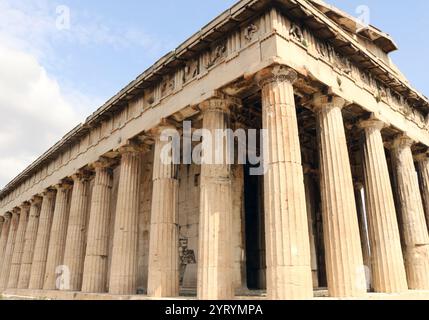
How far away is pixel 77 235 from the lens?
21719 millimetres

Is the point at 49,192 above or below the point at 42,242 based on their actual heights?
above

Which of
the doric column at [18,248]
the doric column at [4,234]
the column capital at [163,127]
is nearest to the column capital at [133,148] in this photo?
the column capital at [163,127]

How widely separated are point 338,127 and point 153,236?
27.4ft

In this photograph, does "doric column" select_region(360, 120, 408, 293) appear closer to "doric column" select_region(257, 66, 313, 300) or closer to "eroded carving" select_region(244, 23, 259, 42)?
"doric column" select_region(257, 66, 313, 300)

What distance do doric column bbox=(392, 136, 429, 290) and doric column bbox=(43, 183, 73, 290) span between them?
19494 mm

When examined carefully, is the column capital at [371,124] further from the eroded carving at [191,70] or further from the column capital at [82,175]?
the column capital at [82,175]

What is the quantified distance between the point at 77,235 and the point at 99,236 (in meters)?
3.07

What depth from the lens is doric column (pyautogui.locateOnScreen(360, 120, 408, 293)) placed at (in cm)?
1391

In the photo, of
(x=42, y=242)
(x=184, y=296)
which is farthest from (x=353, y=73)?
(x=42, y=242)

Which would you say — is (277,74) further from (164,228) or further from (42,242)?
(42,242)

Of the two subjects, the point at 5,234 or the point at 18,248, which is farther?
the point at 5,234

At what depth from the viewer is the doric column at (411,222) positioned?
16.2 metres

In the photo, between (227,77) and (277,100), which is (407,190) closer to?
(277,100)
